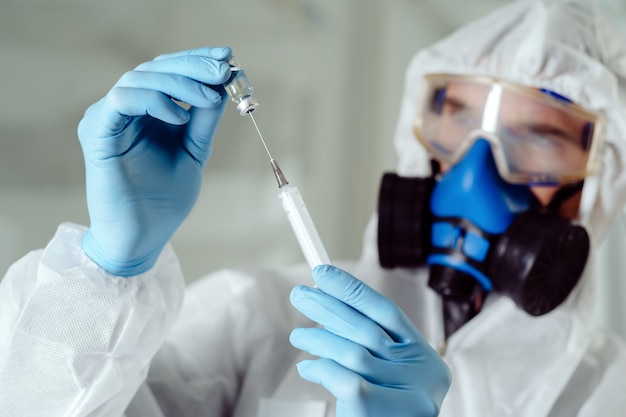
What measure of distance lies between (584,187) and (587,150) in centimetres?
8

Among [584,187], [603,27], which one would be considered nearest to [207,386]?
[584,187]

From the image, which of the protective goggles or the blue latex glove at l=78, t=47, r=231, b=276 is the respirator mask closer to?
the protective goggles

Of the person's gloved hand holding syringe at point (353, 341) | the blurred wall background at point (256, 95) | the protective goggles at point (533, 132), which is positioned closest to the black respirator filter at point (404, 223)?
the protective goggles at point (533, 132)

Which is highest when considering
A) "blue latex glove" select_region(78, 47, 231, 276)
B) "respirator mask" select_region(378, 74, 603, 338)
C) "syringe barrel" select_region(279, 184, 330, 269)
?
"blue latex glove" select_region(78, 47, 231, 276)

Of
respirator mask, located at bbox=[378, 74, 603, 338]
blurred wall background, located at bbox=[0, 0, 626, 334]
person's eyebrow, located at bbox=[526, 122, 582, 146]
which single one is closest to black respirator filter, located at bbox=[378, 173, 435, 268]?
respirator mask, located at bbox=[378, 74, 603, 338]

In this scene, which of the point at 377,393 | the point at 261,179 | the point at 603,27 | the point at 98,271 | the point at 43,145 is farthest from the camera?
the point at 261,179

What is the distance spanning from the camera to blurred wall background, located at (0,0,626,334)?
1.32m

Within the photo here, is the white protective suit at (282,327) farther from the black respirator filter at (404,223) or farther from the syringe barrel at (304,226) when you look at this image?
the syringe barrel at (304,226)

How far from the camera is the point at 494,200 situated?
1.36 metres

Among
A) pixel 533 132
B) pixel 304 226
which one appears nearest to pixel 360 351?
pixel 304 226

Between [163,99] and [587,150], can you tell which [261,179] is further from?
[163,99]

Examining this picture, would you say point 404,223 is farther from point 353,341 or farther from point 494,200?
point 353,341

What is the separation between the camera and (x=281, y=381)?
4.18ft

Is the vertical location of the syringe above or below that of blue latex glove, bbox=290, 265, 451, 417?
above
